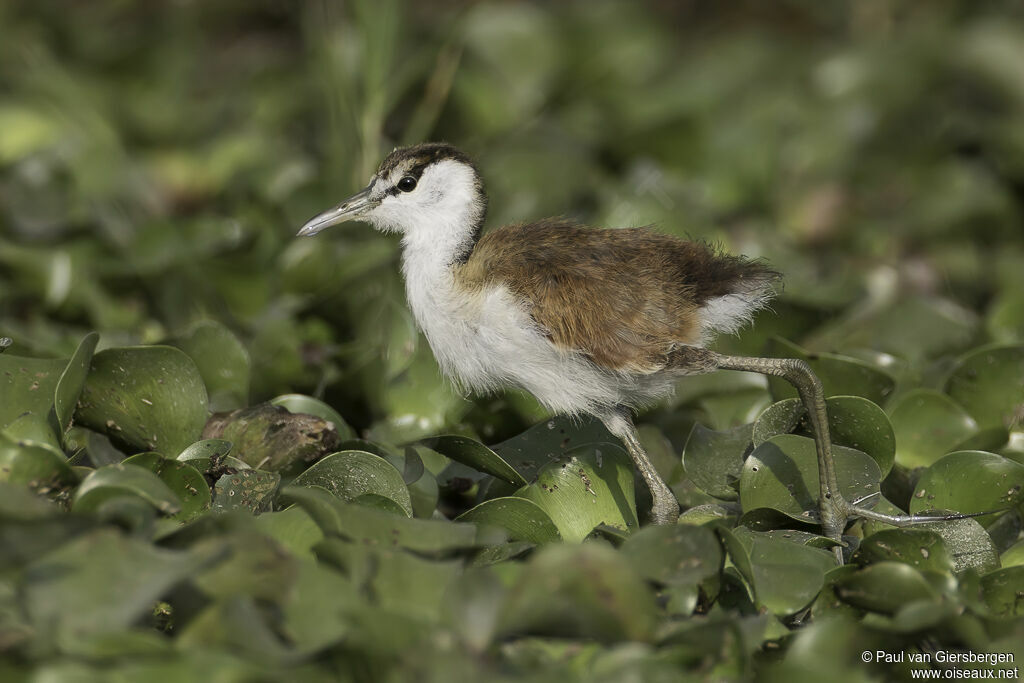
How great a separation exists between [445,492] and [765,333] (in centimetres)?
135

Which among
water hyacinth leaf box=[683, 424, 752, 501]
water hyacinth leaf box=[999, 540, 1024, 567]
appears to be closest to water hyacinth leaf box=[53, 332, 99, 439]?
water hyacinth leaf box=[683, 424, 752, 501]

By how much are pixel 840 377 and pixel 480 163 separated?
165cm

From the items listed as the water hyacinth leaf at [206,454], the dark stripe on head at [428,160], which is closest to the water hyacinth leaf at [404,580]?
the water hyacinth leaf at [206,454]

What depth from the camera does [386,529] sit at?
7.73 ft

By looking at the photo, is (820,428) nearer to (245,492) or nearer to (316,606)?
(316,606)

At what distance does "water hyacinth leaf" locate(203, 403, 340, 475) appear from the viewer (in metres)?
3.06

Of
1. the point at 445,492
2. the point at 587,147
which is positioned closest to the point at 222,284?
the point at 445,492

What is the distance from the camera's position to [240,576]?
218cm

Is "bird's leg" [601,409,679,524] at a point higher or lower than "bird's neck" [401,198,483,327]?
lower

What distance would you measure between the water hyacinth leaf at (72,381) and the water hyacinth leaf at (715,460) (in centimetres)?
162

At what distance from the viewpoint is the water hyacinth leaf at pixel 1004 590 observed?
8.45ft

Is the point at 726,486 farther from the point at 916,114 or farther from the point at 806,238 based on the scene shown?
the point at 916,114

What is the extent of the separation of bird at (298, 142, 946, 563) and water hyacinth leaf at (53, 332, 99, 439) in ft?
2.84

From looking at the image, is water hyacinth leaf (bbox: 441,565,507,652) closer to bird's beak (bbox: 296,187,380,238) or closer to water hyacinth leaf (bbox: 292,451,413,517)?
water hyacinth leaf (bbox: 292,451,413,517)
